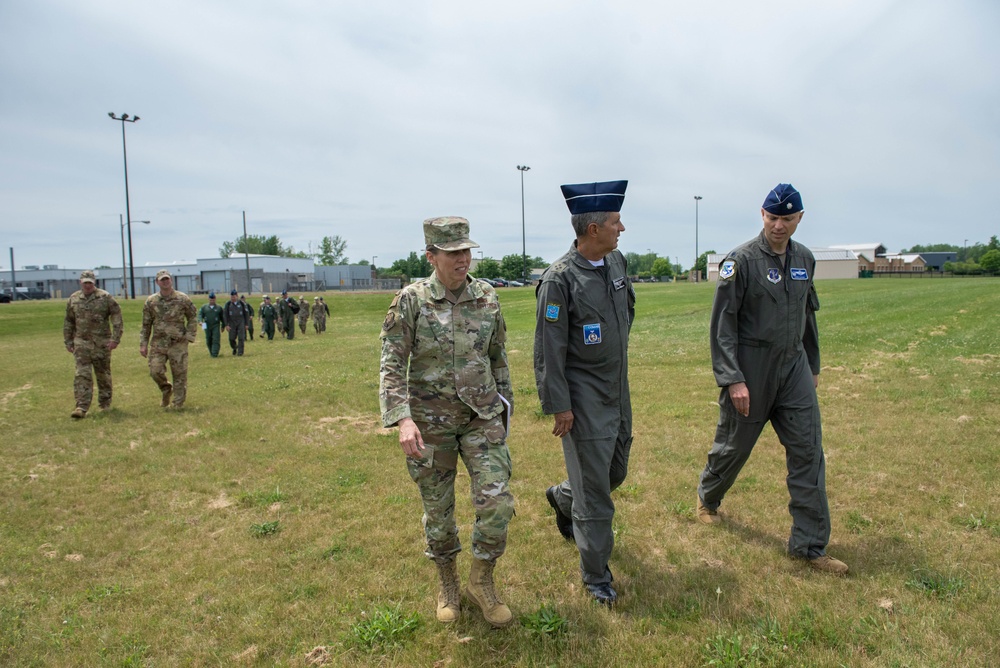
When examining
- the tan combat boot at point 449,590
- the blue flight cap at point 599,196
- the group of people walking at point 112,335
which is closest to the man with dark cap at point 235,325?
the group of people walking at point 112,335

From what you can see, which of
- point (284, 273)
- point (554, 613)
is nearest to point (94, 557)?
point (554, 613)

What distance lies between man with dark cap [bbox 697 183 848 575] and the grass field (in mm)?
500

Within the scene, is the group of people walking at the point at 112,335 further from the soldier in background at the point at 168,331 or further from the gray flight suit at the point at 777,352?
the gray flight suit at the point at 777,352

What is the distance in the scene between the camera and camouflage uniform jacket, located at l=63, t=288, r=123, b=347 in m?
9.92

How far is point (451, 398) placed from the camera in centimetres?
373

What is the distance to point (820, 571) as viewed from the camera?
13.3 feet

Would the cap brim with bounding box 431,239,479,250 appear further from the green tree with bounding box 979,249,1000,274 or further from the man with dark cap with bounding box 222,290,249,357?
the green tree with bounding box 979,249,1000,274

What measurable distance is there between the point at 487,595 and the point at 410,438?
3.58 ft

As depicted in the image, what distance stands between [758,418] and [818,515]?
0.72 metres

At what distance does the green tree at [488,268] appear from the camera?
98312mm

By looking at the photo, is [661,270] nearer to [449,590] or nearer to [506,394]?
[506,394]

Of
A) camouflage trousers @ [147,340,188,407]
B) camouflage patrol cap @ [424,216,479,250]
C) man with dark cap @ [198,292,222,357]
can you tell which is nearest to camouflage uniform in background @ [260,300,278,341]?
man with dark cap @ [198,292,222,357]

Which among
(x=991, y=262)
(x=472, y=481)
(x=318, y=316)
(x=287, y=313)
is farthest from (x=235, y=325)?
(x=991, y=262)

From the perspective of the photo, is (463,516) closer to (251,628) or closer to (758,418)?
(251,628)
